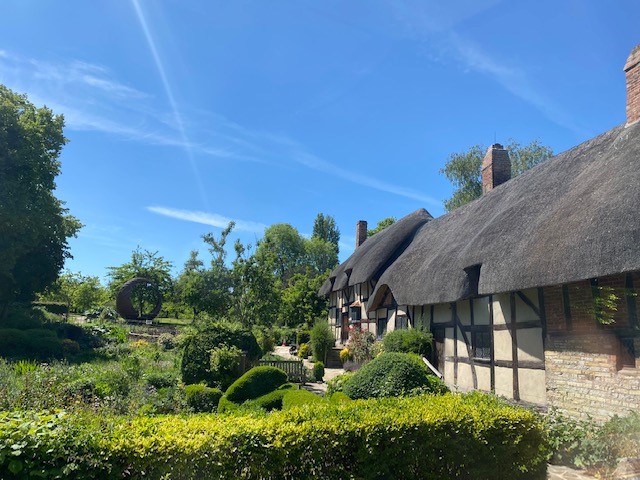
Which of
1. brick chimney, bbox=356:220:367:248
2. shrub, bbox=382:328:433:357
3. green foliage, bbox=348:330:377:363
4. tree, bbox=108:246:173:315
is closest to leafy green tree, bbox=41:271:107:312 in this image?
tree, bbox=108:246:173:315

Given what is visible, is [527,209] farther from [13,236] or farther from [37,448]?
[13,236]

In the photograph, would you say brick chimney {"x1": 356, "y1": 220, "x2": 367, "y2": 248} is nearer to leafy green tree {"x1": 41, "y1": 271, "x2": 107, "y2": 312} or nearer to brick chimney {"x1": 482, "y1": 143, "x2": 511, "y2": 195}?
brick chimney {"x1": 482, "y1": 143, "x2": 511, "y2": 195}

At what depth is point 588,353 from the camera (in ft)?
25.4

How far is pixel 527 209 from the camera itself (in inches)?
417

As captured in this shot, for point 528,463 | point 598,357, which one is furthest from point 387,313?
point 528,463

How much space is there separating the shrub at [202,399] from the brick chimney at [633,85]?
10.6 metres

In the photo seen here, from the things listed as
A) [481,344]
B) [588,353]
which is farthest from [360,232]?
[588,353]

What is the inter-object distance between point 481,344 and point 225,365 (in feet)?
21.0

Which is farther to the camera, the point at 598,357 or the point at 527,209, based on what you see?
the point at 527,209

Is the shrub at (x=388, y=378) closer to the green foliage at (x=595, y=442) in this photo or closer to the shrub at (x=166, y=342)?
the green foliage at (x=595, y=442)

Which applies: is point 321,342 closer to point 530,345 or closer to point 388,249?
point 388,249

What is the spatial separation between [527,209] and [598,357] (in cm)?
401

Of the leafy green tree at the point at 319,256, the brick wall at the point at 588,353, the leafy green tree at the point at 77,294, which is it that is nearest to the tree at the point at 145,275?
the leafy green tree at the point at 77,294

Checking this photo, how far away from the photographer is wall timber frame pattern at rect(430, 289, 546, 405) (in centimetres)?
914
